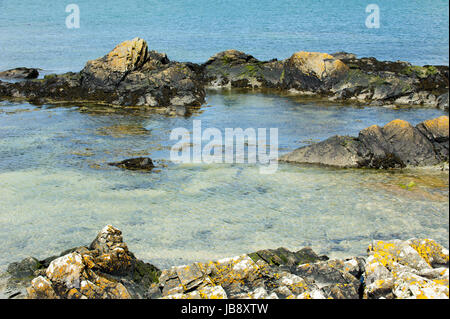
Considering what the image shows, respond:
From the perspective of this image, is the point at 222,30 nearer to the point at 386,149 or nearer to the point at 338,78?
the point at 338,78

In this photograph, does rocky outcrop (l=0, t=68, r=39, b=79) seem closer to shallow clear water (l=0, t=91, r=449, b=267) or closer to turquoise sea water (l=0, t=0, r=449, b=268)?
turquoise sea water (l=0, t=0, r=449, b=268)

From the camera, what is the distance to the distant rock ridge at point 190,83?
2305 centimetres

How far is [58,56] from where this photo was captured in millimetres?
38406

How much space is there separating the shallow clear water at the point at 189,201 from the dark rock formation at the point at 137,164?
32 centimetres

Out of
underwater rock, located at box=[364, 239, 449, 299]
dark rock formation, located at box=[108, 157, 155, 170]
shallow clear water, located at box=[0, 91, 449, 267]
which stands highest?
underwater rock, located at box=[364, 239, 449, 299]

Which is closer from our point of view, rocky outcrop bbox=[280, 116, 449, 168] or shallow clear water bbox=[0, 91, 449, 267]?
shallow clear water bbox=[0, 91, 449, 267]

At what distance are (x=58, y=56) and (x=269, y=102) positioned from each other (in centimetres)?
2107

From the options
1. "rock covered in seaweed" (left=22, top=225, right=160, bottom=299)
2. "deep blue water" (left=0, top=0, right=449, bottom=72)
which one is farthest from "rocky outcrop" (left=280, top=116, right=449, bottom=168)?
"deep blue water" (left=0, top=0, right=449, bottom=72)

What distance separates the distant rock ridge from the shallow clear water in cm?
516

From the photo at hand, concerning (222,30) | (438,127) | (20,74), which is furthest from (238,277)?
(222,30)

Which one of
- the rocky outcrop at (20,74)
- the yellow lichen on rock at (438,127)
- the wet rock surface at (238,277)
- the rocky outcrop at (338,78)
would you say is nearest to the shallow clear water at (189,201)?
the wet rock surface at (238,277)

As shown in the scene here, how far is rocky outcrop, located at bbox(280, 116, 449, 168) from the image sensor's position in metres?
14.5

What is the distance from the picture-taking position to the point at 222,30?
176ft
